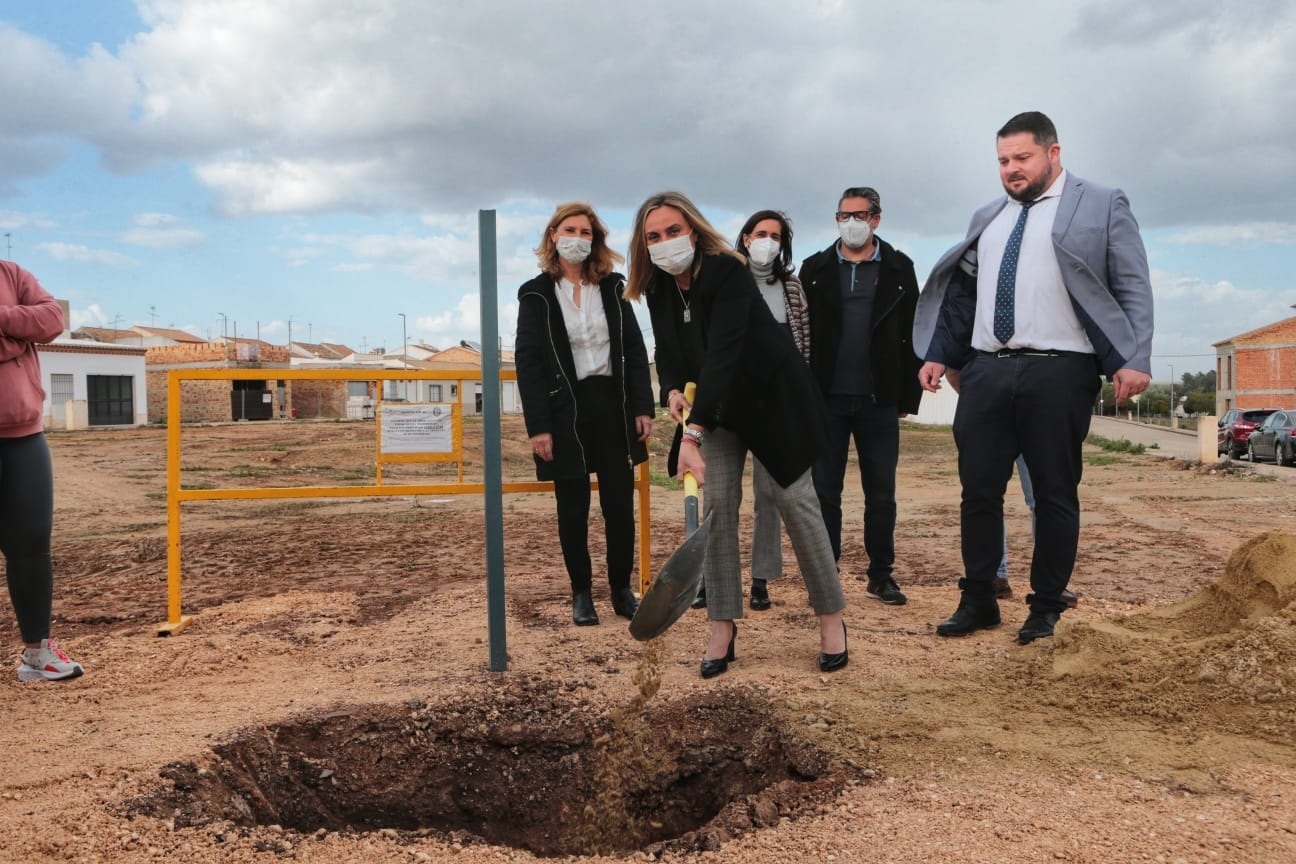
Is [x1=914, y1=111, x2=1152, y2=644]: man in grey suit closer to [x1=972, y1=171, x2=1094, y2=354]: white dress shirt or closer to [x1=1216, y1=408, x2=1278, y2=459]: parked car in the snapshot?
[x1=972, y1=171, x2=1094, y2=354]: white dress shirt

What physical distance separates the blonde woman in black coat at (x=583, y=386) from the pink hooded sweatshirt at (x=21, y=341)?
1.90 metres

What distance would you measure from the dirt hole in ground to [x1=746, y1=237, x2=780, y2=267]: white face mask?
199 centimetres

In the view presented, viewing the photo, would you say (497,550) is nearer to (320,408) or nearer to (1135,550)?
(1135,550)

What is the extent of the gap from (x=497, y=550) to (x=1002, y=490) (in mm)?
2066

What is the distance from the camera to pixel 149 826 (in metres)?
2.50

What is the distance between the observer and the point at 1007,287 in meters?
3.76

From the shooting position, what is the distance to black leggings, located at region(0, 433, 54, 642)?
370 cm

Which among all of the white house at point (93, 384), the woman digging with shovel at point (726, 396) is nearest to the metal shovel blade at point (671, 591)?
the woman digging with shovel at point (726, 396)

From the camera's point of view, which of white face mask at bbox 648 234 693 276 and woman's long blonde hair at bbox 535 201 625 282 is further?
woman's long blonde hair at bbox 535 201 625 282

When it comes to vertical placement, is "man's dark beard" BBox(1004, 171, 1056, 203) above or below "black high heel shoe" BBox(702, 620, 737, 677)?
above

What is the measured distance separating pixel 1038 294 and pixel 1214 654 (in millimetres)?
1438

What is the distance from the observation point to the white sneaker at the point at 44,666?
3.87 meters

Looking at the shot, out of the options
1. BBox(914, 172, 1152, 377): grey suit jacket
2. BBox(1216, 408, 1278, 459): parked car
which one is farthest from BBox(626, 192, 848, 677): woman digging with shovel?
BBox(1216, 408, 1278, 459): parked car

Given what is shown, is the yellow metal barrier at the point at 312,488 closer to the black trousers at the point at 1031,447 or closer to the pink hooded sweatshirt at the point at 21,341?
the pink hooded sweatshirt at the point at 21,341
